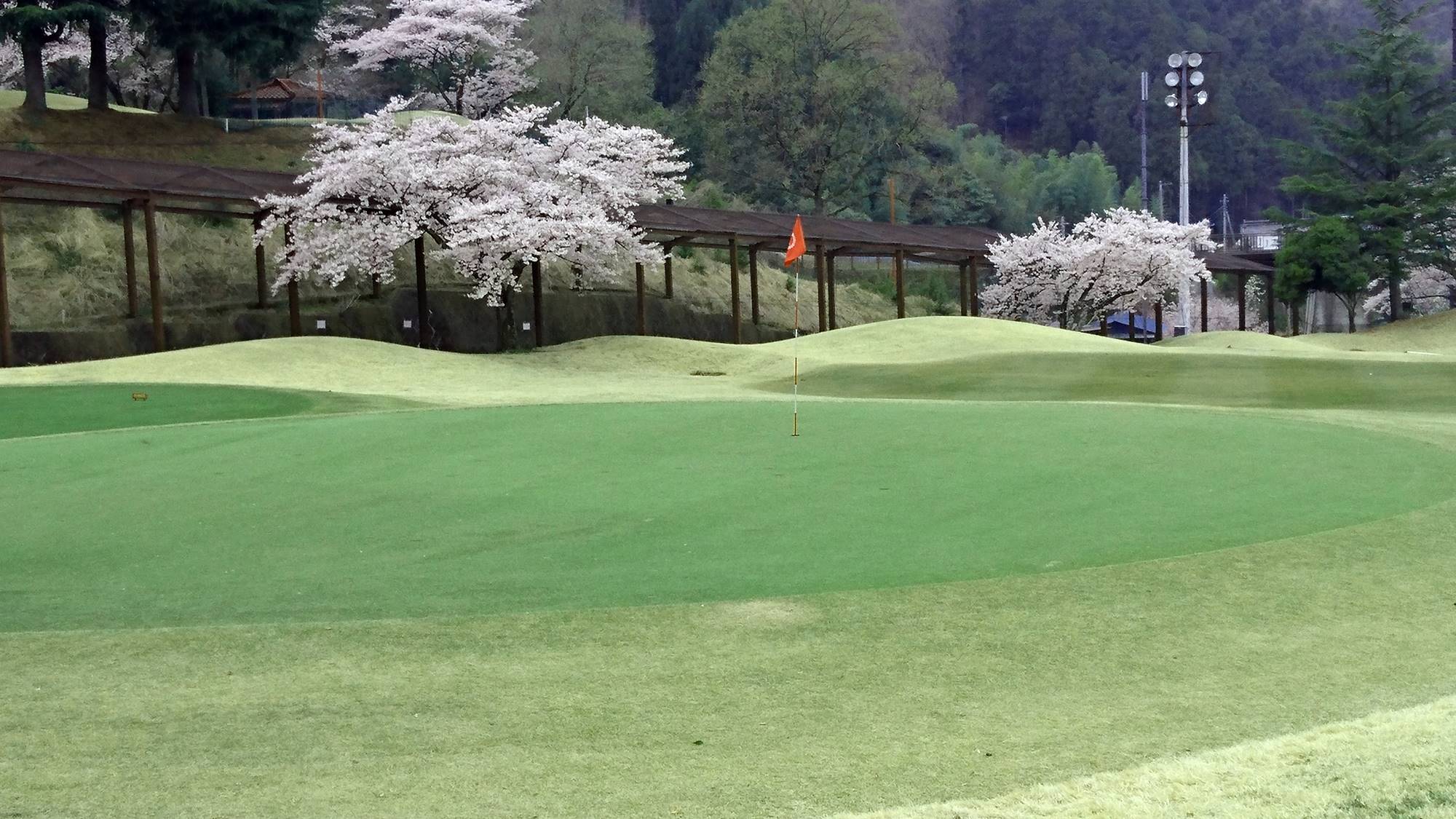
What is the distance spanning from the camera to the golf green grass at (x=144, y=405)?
18891 millimetres

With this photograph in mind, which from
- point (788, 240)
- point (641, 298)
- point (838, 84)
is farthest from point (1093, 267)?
point (838, 84)

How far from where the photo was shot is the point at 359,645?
7.51 meters

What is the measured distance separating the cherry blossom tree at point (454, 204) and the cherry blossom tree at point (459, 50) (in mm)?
24251

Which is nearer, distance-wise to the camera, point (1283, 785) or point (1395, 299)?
point (1283, 785)

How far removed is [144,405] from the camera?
20.2 meters

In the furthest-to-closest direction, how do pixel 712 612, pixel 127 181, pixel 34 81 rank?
pixel 34 81 < pixel 127 181 < pixel 712 612

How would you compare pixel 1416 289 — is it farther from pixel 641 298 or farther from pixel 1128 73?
pixel 641 298

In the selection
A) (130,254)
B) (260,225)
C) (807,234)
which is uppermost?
(260,225)

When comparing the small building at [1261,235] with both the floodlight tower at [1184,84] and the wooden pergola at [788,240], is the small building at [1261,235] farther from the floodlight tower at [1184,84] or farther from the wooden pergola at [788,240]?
the floodlight tower at [1184,84]

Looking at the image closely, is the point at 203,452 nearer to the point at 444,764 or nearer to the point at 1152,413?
the point at 444,764

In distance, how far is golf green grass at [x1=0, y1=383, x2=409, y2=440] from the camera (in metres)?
18.9

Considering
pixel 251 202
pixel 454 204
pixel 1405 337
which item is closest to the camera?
pixel 251 202

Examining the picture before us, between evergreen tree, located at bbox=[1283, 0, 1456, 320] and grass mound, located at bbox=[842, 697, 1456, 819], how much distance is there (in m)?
50.3

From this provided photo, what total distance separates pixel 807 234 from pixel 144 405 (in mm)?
19887
